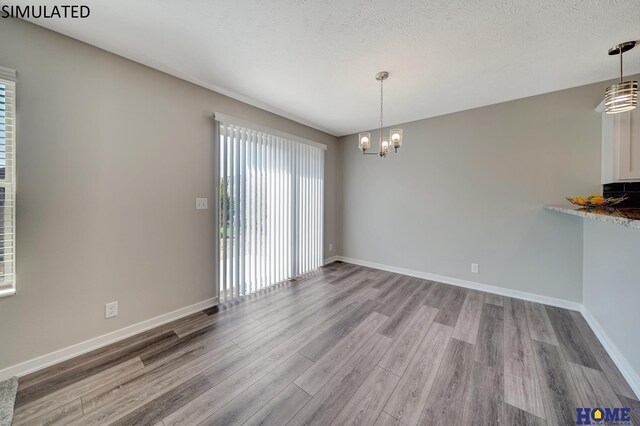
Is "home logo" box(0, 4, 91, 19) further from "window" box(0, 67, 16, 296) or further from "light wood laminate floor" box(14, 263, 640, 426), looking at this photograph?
"light wood laminate floor" box(14, 263, 640, 426)

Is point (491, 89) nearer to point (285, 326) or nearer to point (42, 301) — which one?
point (285, 326)

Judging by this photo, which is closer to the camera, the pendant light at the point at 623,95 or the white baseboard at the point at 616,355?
the white baseboard at the point at 616,355

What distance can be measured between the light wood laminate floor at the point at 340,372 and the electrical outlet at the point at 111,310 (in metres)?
0.28

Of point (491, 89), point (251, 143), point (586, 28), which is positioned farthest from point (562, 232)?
point (251, 143)

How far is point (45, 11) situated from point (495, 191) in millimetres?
4934

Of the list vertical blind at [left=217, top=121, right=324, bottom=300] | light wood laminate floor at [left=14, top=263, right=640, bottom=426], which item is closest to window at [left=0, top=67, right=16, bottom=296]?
light wood laminate floor at [left=14, top=263, right=640, bottom=426]

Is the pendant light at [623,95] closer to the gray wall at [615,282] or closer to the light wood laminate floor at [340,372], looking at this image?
the gray wall at [615,282]

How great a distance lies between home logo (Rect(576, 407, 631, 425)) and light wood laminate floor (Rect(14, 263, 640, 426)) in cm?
4

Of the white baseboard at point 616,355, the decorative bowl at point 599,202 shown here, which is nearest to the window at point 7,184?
the white baseboard at point 616,355

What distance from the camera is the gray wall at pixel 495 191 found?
105 inches

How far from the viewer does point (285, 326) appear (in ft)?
7.66

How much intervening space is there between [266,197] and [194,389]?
230 cm

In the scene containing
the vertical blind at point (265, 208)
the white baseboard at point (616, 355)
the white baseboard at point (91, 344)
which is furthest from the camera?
the vertical blind at point (265, 208)

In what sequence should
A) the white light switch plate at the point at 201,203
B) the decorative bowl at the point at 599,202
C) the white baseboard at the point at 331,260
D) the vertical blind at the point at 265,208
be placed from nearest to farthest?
the decorative bowl at the point at 599,202, the white light switch plate at the point at 201,203, the vertical blind at the point at 265,208, the white baseboard at the point at 331,260
